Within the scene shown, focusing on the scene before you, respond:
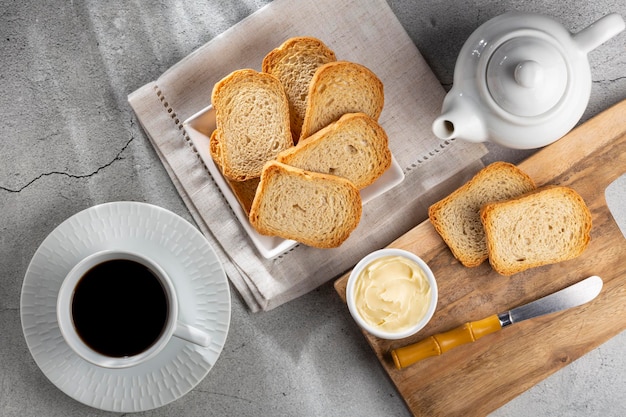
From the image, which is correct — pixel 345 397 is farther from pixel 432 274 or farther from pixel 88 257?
pixel 88 257

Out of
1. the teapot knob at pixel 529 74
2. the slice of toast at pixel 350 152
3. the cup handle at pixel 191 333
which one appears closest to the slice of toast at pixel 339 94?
the slice of toast at pixel 350 152

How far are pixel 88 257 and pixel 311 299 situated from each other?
42cm

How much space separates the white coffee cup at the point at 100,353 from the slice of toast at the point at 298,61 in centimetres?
37

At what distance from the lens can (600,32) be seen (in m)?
1.00

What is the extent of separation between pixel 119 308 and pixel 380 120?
0.54 m

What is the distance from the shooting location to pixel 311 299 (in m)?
1.25

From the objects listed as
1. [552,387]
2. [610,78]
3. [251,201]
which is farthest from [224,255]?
[610,78]

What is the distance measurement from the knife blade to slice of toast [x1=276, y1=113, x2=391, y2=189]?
0.29 metres

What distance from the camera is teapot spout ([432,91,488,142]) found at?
1.04 meters

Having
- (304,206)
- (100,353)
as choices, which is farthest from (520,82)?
(100,353)

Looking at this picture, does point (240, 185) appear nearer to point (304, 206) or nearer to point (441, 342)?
point (304, 206)

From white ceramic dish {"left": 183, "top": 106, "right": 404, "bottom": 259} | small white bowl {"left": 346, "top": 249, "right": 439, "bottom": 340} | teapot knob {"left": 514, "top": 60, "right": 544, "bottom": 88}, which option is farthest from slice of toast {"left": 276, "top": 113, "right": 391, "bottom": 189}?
teapot knob {"left": 514, "top": 60, "right": 544, "bottom": 88}

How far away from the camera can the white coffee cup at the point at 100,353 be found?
989 millimetres

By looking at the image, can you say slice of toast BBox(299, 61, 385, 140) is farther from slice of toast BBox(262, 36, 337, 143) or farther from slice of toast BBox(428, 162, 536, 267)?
slice of toast BBox(428, 162, 536, 267)
